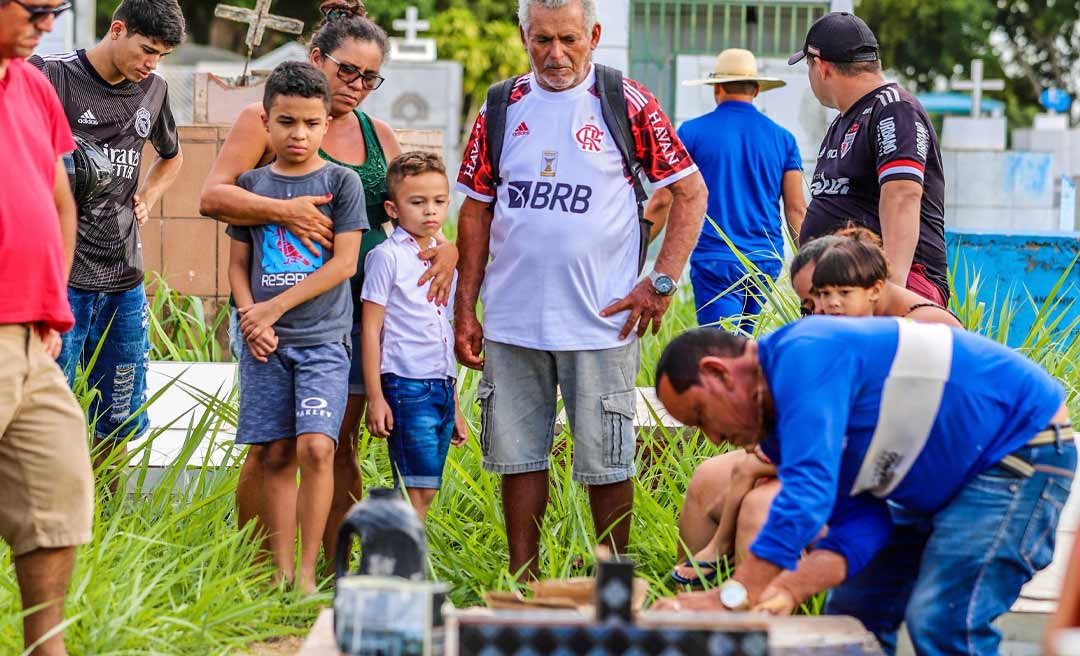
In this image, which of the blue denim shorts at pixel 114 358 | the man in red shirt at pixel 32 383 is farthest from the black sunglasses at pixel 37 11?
the blue denim shorts at pixel 114 358

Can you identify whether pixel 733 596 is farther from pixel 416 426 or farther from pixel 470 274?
pixel 470 274

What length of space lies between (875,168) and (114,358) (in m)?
2.52

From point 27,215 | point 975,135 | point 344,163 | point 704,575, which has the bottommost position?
point 704,575

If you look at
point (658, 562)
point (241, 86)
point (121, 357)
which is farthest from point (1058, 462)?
point (241, 86)

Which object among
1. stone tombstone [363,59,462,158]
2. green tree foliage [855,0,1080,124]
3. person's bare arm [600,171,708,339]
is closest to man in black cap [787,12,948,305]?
person's bare arm [600,171,708,339]

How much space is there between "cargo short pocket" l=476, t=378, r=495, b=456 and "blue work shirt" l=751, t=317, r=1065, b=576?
128 centimetres

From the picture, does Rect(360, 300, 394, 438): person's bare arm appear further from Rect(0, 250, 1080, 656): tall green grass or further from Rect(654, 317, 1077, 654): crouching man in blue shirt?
Rect(654, 317, 1077, 654): crouching man in blue shirt

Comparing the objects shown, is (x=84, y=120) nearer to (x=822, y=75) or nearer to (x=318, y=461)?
(x=318, y=461)

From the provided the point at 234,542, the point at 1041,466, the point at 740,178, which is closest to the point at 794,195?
the point at 740,178

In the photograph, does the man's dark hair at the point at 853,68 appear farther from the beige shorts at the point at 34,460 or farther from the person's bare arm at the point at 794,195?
the beige shorts at the point at 34,460

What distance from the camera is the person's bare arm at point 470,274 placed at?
451cm

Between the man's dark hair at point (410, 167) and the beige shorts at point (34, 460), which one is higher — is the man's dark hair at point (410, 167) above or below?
above

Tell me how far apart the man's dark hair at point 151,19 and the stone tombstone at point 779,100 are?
5.57 meters

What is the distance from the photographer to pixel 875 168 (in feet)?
15.0
